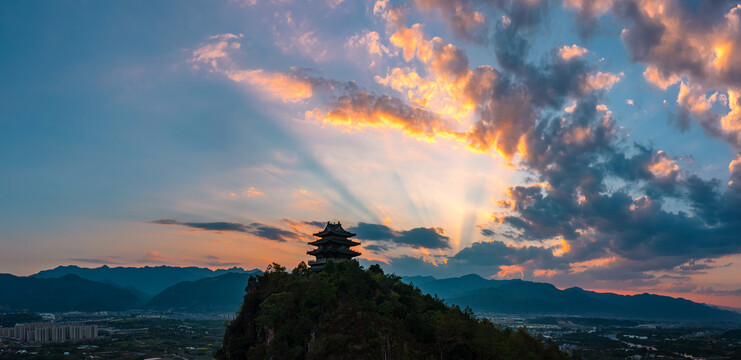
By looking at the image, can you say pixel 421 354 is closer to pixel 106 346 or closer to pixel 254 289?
pixel 254 289

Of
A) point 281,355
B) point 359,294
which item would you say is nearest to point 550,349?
point 359,294

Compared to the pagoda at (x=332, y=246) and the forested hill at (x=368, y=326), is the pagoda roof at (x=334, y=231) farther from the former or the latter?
the forested hill at (x=368, y=326)

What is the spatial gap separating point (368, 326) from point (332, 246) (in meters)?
28.2

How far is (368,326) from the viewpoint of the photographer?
163 feet

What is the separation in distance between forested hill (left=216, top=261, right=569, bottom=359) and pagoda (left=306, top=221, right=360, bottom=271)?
307 inches

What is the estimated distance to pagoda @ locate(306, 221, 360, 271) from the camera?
75.1 m

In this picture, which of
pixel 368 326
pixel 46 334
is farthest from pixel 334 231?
pixel 46 334

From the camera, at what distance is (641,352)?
170250mm

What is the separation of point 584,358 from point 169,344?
176553 mm

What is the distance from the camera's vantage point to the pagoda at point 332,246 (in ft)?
246

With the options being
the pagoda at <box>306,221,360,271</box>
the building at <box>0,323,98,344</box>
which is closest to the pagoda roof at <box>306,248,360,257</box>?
the pagoda at <box>306,221,360,271</box>

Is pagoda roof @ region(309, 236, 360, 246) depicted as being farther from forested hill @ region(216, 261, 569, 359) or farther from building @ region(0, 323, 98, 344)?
building @ region(0, 323, 98, 344)

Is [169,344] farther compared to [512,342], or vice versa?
[169,344]

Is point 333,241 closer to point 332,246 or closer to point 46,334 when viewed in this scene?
point 332,246
